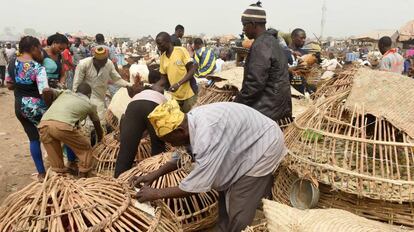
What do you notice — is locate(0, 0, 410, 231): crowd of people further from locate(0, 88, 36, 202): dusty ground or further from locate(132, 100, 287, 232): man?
locate(0, 88, 36, 202): dusty ground

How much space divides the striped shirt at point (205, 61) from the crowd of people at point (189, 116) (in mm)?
1884

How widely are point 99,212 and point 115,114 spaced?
11.4 feet

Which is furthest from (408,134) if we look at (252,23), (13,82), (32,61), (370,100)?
(13,82)

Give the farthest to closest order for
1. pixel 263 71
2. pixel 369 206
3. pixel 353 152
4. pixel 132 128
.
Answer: pixel 132 128 < pixel 263 71 < pixel 353 152 < pixel 369 206

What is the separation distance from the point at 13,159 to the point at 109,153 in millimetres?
2418

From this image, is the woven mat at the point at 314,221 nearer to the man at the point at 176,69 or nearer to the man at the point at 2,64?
the man at the point at 176,69

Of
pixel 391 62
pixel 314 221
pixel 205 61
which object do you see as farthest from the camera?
pixel 205 61

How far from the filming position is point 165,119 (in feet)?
7.44

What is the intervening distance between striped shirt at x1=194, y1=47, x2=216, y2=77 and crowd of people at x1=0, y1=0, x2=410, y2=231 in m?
1.88

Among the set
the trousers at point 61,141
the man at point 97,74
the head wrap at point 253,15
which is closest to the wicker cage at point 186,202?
the trousers at point 61,141

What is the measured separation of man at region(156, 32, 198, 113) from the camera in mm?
5109

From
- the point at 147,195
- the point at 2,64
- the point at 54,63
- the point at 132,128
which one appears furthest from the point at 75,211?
the point at 2,64

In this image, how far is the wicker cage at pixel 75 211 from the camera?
210 centimetres

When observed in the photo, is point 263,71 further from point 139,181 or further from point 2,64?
point 2,64
